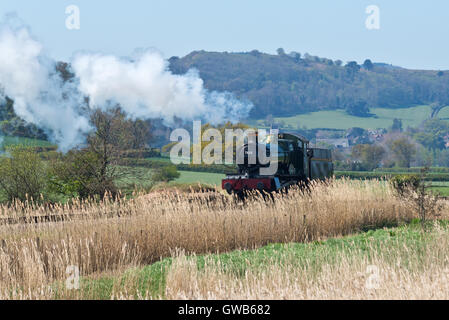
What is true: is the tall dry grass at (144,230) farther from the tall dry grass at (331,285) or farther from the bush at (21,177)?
the bush at (21,177)

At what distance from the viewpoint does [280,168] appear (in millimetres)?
23609

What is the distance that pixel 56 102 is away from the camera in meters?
38.2

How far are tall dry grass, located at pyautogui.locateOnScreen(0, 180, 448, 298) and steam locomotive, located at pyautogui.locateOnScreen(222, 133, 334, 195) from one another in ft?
11.2

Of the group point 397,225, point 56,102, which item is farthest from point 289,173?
point 56,102

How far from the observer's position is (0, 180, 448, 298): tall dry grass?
40.2 feet

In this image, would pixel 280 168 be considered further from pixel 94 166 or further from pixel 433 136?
pixel 433 136

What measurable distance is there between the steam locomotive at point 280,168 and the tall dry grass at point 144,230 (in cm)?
341

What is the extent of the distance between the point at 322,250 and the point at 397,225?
6949 millimetres

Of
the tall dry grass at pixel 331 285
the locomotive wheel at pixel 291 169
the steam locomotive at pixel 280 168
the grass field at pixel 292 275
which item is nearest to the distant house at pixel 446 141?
the steam locomotive at pixel 280 168

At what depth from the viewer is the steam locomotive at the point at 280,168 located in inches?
871

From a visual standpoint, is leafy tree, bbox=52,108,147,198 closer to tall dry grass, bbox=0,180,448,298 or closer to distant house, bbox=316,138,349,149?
tall dry grass, bbox=0,180,448,298

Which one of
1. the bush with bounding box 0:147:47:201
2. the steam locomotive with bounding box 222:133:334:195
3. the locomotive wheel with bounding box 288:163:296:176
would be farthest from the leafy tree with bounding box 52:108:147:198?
the locomotive wheel with bounding box 288:163:296:176

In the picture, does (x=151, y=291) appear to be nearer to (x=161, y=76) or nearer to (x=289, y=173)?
(x=289, y=173)

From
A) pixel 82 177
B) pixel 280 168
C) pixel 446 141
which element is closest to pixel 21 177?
pixel 82 177
